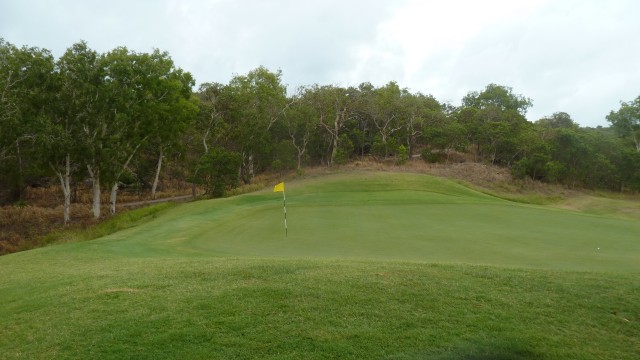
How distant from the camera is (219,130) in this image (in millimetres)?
50969

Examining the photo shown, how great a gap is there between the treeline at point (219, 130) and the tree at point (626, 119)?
0.19 metres

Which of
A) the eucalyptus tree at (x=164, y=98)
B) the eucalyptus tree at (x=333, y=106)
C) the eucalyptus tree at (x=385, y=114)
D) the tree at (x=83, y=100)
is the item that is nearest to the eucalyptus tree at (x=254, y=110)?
the eucalyptus tree at (x=333, y=106)

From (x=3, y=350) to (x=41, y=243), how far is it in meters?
22.7

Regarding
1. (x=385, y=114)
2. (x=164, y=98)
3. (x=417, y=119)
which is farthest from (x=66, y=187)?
(x=417, y=119)

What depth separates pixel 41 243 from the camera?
26.2 m

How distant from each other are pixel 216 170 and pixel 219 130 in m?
11.4

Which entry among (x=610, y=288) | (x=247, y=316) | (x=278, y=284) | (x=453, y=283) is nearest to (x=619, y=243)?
(x=610, y=288)

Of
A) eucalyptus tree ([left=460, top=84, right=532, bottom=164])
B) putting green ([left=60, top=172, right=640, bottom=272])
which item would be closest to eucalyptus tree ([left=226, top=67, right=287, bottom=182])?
putting green ([left=60, top=172, right=640, bottom=272])

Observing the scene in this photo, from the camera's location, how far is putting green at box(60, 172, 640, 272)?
14695 millimetres

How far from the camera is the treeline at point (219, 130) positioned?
32.3 m

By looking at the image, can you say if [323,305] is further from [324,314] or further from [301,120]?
[301,120]

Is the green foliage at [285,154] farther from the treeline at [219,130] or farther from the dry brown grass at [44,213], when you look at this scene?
the dry brown grass at [44,213]

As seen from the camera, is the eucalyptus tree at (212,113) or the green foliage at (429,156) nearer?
the eucalyptus tree at (212,113)

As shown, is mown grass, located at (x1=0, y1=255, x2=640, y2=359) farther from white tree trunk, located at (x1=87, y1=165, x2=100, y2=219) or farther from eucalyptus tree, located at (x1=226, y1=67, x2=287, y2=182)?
eucalyptus tree, located at (x1=226, y1=67, x2=287, y2=182)
